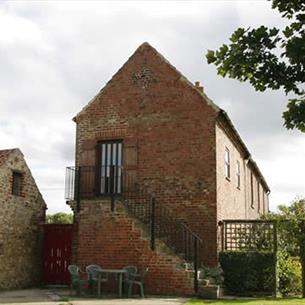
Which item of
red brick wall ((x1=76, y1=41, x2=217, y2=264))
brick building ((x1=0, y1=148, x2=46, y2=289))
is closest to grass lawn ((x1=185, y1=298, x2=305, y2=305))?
red brick wall ((x1=76, y1=41, x2=217, y2=264))

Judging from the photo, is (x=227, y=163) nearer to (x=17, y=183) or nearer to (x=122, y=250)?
(x=122, y=250)

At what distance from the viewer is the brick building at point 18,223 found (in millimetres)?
Answer: 19562

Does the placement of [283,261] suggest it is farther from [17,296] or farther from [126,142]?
[17,296]

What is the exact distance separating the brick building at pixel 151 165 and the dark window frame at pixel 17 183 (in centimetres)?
227

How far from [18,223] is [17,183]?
1.54 m

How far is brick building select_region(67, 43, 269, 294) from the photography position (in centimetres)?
1805

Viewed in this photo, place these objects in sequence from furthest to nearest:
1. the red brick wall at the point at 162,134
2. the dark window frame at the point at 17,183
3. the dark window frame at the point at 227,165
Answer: the dark window frame at the point at 227,165 → the dark window frame at the point at 17,183 → the red brick wall at the point at 162,134

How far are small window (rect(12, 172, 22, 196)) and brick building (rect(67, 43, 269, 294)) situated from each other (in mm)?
2303

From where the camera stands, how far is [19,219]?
20672mm

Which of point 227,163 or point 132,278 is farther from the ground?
point 227,163

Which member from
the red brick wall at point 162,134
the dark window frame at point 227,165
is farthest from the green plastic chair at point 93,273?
the dark window frame at point 227,165

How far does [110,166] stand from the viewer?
20562 millimetres

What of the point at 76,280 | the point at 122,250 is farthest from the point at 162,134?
the point at 76,280

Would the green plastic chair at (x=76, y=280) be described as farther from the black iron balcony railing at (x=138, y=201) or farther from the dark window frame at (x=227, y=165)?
the dark window frame at (x=227, y=165)
